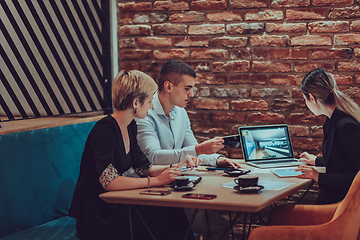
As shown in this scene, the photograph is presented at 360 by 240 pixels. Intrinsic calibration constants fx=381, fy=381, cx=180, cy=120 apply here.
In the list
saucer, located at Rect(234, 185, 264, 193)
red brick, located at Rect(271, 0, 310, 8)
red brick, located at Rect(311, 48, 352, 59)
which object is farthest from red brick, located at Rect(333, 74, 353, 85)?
saucer, located at Rect(234, 185, 264, 193)

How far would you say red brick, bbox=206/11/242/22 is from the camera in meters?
2.97

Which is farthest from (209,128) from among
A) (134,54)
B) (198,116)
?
(134,54)

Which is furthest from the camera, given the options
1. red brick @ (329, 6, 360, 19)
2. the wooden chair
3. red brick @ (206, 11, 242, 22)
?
red brick @ (206, 11, 242, 22)

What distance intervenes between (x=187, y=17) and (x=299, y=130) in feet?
4.13

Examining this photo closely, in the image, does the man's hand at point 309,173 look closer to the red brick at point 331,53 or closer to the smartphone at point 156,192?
the smartphone at point 156,192

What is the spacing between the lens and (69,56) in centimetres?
302

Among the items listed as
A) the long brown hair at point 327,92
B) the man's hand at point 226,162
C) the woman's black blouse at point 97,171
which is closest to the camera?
the woman's black blouse at point 97,171

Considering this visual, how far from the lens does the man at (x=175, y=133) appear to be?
7.86ft

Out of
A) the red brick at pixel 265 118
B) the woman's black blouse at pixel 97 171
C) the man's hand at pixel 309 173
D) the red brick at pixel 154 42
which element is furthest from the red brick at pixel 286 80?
the woman's black blouse at pixel 97 171

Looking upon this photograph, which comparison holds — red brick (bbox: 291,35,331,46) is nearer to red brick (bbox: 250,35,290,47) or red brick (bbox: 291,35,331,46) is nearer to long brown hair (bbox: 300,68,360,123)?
red brick (bbox: 250,35,290,47)

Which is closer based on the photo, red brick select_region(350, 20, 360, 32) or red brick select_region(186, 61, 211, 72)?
red brick select_region(350, 20, 360, 32)

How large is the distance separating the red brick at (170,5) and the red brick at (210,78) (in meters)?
0.56

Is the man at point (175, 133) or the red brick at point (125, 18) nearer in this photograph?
the man at point (175, 133)

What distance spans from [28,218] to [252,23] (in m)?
2.08
